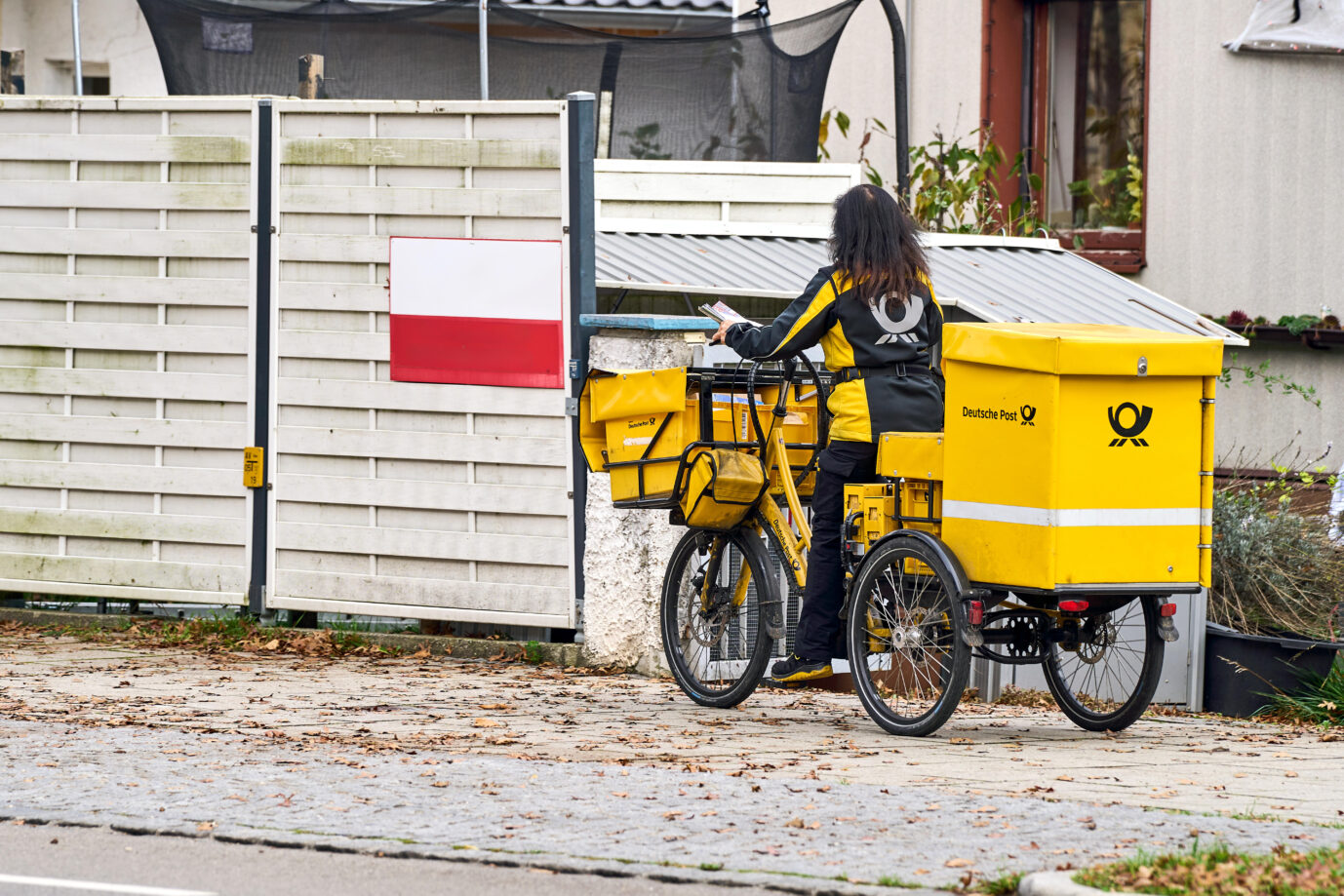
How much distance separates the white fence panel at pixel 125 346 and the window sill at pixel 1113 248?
750 centimetres

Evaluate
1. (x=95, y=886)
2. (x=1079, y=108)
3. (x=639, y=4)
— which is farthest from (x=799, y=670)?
(x=639, y=4)

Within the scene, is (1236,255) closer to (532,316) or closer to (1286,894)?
(532,316)

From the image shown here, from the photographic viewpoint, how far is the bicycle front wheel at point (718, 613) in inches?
306

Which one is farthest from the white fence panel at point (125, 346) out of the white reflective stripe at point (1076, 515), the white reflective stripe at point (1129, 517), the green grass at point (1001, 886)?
the green grass at point (1001, 886)

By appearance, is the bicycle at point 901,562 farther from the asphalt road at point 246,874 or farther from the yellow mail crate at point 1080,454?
the asphalt road at point 246,874

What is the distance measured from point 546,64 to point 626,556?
141 inches

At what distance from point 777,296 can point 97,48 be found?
1153 centimetres

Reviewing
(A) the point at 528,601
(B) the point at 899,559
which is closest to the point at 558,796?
→ (B) the point at 899,559

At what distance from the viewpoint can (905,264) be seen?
739 cm

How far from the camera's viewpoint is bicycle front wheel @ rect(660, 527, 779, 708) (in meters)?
7.78

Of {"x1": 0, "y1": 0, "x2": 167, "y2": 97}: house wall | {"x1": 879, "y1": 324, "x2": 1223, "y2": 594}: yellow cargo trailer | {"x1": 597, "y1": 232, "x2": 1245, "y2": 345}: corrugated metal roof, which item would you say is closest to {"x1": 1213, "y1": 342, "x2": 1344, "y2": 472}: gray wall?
{"x1": 597, "y1": 232, "x2": 1245, "y2": 345}: corrugated metal roof

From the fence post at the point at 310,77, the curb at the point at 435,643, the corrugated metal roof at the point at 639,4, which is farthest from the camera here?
the corrugated metal roof at the point at 639,4

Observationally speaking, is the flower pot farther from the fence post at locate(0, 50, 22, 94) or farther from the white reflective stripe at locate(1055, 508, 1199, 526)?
the fence post at locate(0, 50, 22, 94)

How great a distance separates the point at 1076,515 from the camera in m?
6.61
